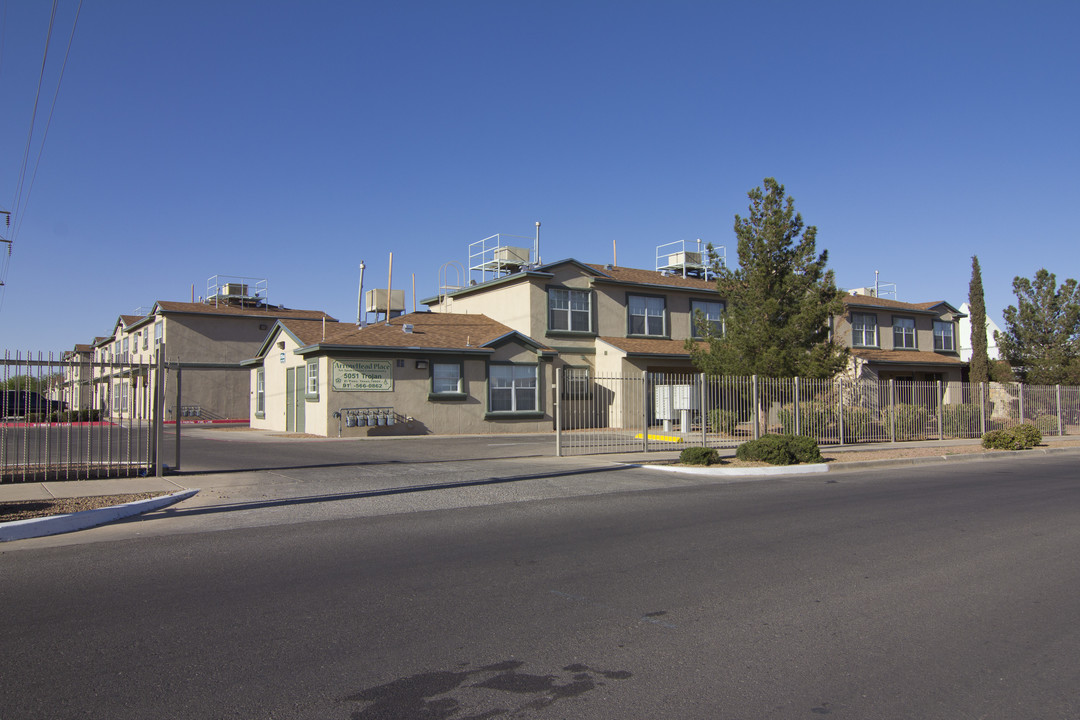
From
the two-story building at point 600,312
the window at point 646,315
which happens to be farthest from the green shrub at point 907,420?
the window at point 646,315

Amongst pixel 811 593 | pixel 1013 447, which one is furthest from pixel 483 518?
pixel 1013 447

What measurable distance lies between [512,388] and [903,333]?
966 inches

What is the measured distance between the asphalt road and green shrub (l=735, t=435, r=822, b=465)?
694 centimetres

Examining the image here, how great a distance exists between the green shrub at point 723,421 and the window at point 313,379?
13.5m

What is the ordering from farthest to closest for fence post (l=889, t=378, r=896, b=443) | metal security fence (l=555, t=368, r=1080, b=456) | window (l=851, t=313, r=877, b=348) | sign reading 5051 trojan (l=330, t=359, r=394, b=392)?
1. window (l=851, t=313, r=877, b=348)
2. sign reading 5051 trojan (l=330, t=359, r=394, b=392)
3. fence post (l=889, t=378, r=896, b=443)
4. metal security fence (l=555, t=368, r=1080, b=456)

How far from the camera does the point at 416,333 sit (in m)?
28.8

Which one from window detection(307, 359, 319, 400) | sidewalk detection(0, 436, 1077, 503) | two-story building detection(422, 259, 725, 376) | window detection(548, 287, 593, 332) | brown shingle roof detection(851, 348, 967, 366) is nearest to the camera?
sidewalk detection(0, 436, 1077, 503)

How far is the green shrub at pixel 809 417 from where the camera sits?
22422 millimetres

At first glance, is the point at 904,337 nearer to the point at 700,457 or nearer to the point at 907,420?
the point at 907,420

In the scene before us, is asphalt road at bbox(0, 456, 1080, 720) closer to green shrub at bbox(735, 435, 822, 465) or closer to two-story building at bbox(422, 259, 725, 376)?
green shrub at bbox(735, 435, 822, 465)

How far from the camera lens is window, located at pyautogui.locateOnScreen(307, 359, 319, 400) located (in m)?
27.1

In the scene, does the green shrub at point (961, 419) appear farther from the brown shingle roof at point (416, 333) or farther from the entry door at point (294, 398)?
the entry door at point (294, 398)

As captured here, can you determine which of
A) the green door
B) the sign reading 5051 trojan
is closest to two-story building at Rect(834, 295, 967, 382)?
the sign reading 5051 trojan

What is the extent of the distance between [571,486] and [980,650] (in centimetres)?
879
